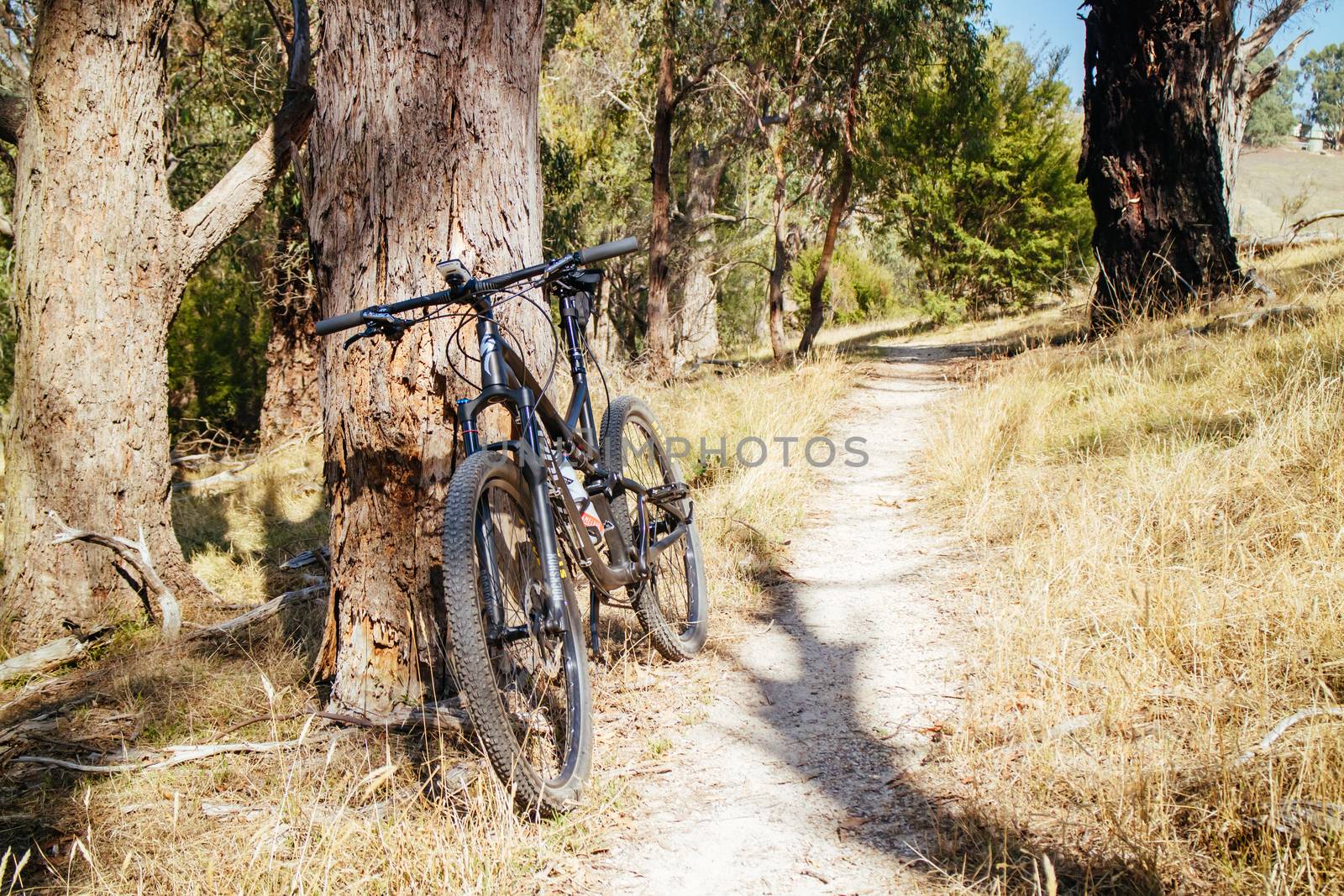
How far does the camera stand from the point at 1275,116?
74.8m

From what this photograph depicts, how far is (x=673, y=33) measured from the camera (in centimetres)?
1224

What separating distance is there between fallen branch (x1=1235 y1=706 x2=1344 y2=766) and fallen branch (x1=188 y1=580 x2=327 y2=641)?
3949 millimetres

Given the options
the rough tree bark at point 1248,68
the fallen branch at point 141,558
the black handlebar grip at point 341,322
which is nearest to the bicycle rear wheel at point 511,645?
the black handlebar grip at point 341,322

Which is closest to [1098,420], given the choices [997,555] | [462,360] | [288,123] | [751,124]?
[997,555]

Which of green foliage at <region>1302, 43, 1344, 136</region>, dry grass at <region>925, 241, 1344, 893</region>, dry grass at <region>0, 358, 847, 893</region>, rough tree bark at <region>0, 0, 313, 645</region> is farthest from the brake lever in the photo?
green foliage at <region>1302, 43, 1344, 136</region>

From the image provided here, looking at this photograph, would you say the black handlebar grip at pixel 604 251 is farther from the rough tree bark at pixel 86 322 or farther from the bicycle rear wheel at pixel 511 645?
the rough tree bark at pixel 86 322

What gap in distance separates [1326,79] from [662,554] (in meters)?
97.5

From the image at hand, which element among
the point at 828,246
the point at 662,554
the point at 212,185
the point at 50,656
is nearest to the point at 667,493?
the point at 662,554

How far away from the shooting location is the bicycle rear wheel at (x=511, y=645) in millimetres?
2266

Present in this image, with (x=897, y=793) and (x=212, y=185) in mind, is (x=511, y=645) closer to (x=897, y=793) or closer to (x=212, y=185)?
(x=897, y=793)

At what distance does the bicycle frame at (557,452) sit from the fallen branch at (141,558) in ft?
7.35

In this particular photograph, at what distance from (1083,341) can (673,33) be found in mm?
7207

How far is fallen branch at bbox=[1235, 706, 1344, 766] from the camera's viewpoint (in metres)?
2.12

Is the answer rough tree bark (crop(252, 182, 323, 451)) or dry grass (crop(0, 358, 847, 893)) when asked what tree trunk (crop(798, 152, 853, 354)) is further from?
dry grass (crop(0, 358, 847, 893))
